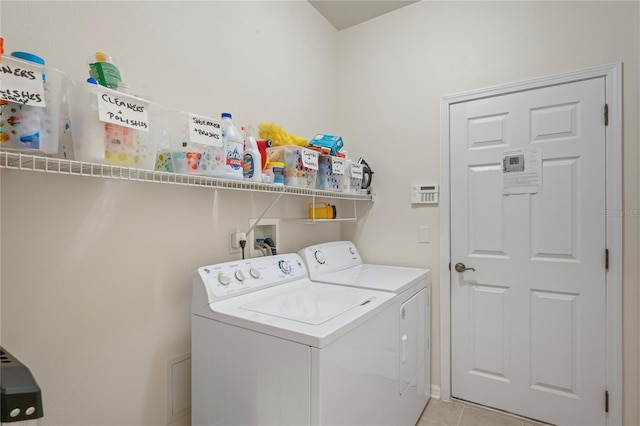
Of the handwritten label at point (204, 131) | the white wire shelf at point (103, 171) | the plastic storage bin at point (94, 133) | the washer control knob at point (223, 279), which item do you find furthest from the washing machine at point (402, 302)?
the plastic storage bin at point (94, 133)

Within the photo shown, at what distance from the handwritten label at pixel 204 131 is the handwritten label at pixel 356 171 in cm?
109

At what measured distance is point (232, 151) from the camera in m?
1.35

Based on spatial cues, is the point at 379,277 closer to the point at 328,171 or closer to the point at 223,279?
the point at 328,171

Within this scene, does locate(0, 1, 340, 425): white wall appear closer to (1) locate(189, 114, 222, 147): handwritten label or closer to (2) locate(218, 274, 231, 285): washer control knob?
(2) locate(218, 274, 231, 285): washer control knob

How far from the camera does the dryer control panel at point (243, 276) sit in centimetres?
138

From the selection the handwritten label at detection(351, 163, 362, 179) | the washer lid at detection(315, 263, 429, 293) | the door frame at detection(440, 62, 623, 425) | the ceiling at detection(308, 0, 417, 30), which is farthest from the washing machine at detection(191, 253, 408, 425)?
the ceiling at detection(308, 0, 417, 30)

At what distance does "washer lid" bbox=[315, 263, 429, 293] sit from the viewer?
1753 millimetres

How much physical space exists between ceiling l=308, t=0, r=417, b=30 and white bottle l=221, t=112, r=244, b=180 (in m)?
1.57

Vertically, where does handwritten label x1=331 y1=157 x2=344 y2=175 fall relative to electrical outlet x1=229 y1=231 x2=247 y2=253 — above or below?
above

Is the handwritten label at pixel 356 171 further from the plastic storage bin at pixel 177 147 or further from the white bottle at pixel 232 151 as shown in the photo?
the plastic storage bin at pixel 177 147

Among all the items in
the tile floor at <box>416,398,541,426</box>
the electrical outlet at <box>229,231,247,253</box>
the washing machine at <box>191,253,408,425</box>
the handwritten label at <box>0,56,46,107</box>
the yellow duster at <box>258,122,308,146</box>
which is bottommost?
the tile floor at <box>416,398,541,426</box>

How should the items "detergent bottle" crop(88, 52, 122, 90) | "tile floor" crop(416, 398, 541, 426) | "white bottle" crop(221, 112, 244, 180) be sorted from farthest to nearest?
1. "tile floor" crop(416, 398, 541, 426)
2. "white bottle" crop(221, 112, 244, 180)
3. "detergent bottle" crop(88, 52, 122, 90)

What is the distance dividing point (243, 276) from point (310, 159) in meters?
0.68

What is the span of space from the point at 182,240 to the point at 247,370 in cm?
64
